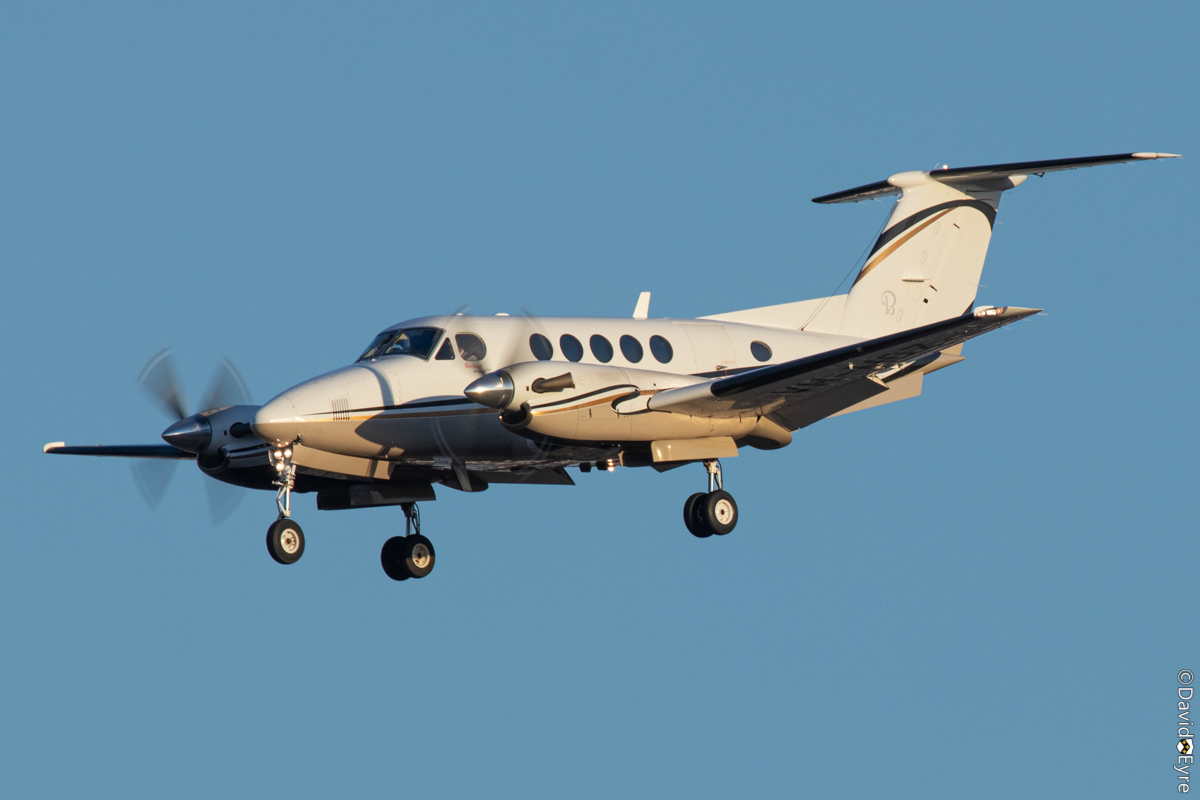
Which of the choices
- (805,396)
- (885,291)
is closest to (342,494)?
(805,396)

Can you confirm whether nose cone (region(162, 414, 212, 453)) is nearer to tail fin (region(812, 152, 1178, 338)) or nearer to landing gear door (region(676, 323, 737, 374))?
landing gear door (region(676, 323, 737, 374))

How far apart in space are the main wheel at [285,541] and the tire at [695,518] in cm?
474

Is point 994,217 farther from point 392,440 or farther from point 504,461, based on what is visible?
point 392,440

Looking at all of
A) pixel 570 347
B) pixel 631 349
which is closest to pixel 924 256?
pixel 631 349

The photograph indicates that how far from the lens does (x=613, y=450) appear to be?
17984 millimetres

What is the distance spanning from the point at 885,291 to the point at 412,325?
7565 millimetres

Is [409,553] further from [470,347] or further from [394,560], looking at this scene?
[470,347]

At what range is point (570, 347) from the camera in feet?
58.5

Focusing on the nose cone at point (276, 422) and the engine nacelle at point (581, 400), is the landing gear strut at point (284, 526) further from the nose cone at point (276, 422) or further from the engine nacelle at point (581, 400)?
the engine nacelle at point (581, 400)

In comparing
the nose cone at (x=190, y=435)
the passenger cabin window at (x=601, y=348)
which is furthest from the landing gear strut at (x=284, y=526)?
the passenger cabin window at (x=601, y=348)

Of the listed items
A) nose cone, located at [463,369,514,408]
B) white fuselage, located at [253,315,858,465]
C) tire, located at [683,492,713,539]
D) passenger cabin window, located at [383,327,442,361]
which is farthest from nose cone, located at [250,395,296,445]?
tire, located at [683,492,713,539]

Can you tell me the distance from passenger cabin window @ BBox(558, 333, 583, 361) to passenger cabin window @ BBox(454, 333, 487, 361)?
3.25ft

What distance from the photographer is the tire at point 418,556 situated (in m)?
19.8

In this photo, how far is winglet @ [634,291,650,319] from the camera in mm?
19781
